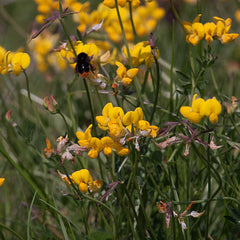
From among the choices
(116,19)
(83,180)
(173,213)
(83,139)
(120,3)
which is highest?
(120,3)

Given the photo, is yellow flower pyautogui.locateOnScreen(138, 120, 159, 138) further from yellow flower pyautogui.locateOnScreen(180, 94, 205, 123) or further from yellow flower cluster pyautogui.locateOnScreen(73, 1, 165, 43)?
yellow flower cluster pyautogui.locateOnScreen(73, 1, 165, 43)

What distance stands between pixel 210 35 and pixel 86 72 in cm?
40

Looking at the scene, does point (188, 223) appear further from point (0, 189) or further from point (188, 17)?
point (0, 189)

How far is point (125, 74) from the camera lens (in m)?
1.00

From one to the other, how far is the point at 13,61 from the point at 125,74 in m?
0.37

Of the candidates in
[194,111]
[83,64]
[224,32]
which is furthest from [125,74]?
[224,32]

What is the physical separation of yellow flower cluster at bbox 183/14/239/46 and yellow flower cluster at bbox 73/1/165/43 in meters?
0.18

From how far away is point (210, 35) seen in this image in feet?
3.56

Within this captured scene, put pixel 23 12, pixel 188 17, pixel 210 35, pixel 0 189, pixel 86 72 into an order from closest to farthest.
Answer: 1. pixel 86 72
2. pixel 210 35
3. pixel 188 17
4. pixel 0 189
5. pixel 23 12

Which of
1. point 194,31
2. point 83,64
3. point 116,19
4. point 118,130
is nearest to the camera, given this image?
point 118,130

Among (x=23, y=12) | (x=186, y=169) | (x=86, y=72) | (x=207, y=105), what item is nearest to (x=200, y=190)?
(x=186, y=169)

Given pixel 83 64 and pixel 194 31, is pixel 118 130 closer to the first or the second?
pixel 83 64

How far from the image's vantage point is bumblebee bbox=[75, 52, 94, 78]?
962 mm

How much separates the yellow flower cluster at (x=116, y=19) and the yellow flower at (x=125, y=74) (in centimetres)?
20
